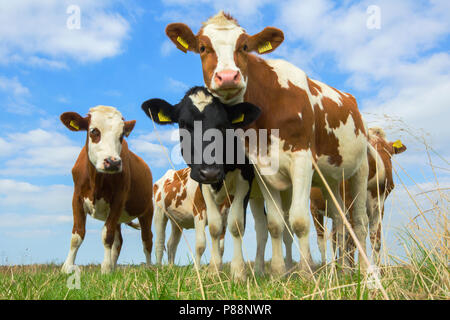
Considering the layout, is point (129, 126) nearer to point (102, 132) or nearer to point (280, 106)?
point (102, 132)

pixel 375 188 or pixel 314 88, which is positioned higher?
pixel 314 88

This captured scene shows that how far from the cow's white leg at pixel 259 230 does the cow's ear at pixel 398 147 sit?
14.2ft

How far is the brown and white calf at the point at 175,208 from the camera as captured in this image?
8.14m

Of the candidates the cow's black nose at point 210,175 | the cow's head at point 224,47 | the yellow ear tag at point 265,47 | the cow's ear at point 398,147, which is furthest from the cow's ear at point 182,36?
the cow's ear at point 398,147

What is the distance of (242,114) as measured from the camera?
199 inches

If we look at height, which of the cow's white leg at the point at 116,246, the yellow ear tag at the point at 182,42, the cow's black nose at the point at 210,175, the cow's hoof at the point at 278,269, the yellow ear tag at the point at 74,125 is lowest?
the cow's hoof at the point at 278,269

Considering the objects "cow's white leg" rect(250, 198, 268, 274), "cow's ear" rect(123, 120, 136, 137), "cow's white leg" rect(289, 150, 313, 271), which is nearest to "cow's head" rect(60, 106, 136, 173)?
"cow's ear" rect(123, 120, 136, 137)

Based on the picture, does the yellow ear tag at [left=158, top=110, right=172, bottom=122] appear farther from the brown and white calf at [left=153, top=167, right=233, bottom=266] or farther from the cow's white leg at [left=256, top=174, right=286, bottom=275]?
the brown and white calf at [left=153, top=167, right=233, bottom=266]

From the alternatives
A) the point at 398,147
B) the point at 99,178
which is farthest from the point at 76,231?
the point at 398,147

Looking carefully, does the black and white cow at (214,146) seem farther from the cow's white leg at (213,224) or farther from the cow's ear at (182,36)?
the cow's ear at (182,36)

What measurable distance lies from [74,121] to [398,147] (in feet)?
21.7
